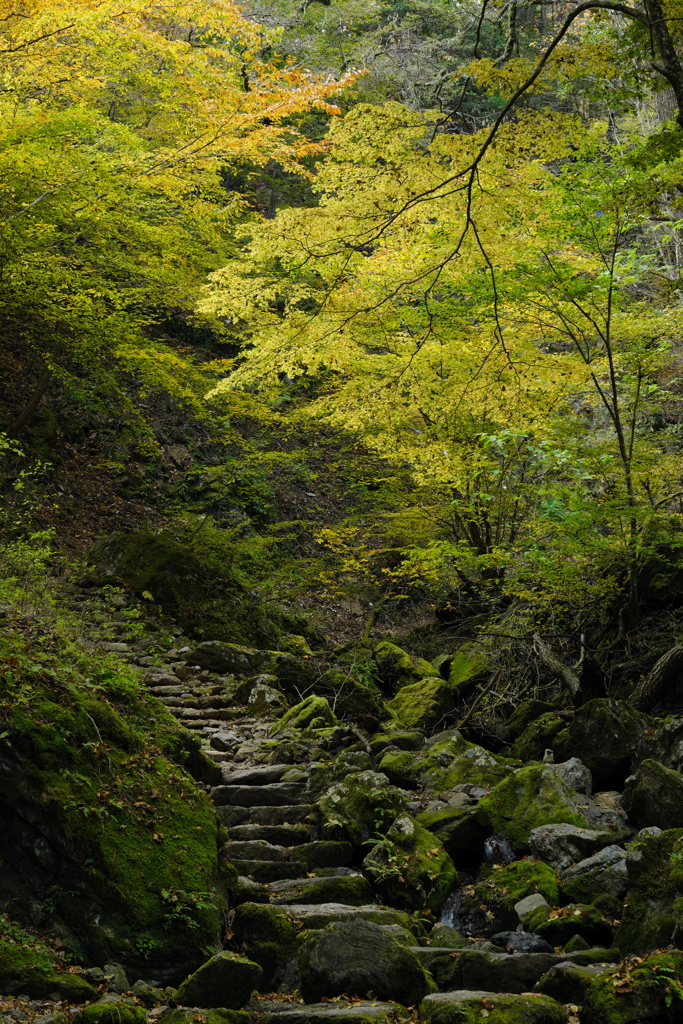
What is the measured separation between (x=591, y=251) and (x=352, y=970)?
8.20 metres

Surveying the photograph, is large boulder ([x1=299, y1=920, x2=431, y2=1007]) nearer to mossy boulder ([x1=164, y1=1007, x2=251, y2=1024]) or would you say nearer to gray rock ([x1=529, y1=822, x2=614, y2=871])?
mossy boulder ([x1=164, y1=1007, x2=251, y2=1024])

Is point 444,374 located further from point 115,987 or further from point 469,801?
point 115,987

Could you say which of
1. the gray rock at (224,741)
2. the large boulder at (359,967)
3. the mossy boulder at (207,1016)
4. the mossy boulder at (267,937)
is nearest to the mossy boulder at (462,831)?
the mossy boulder at (267,937)

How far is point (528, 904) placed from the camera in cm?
533

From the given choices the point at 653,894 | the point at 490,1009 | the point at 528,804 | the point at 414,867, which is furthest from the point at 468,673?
the point at 490,1009

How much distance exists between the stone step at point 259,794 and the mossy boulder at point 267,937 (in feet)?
7.20

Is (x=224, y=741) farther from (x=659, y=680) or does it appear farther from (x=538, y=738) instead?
(x=659, y=680)

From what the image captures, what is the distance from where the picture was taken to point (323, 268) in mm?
9602

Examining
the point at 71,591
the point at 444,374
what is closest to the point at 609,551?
the point at 444,374

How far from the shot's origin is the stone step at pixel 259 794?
682 centimetres

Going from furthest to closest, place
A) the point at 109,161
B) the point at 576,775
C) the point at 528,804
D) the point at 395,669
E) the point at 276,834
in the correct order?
the point at 395,669 < the point at 109,161 < the point at 576,775 < the point at 528,804 < the point at 276,834

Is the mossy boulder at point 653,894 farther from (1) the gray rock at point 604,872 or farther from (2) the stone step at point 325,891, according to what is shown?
(2) the stone step at point 325,891

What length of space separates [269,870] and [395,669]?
6.12 metres

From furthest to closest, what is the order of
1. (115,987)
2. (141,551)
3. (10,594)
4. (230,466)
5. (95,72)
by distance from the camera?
1. (230,466)
2. (141,551)
3. (95,72)
4. (10,594)
5. (115,987)
